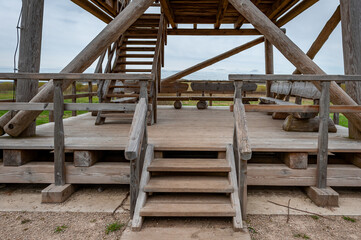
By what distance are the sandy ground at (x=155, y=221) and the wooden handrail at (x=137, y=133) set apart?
0.78m

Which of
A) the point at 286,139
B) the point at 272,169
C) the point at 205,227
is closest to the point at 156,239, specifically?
the point at 205,227

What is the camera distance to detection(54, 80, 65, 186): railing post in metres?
3.32

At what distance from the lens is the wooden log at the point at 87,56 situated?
3814mm

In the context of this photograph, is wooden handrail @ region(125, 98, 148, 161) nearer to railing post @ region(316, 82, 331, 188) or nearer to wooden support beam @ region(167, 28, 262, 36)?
railing post @ region(316, 82, 331, 188)

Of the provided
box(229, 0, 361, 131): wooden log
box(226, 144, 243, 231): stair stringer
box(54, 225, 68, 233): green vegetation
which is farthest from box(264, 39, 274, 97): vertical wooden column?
box(54, 225, 68, 233): green vegetation

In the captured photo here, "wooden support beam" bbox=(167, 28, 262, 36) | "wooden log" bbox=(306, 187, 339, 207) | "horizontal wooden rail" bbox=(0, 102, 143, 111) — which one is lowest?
"wooden log" bbox=(306, 187, 339, 207)

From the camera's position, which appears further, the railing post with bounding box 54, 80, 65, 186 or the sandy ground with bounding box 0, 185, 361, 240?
the railing post with bounding box 54, 80, 65, 186

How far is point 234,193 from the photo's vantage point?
288 centimetres

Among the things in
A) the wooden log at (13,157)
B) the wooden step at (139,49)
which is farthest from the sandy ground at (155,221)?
the wooden step at (139,49)

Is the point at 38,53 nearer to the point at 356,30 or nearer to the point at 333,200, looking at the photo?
the point at 333,200

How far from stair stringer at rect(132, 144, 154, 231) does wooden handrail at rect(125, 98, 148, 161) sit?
14.0 inches

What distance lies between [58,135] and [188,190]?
6.08 ft

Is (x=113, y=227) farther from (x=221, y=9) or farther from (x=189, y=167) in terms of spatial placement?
(x=221, y=9)

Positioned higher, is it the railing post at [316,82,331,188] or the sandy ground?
the railing post at [316,82,331,188]
